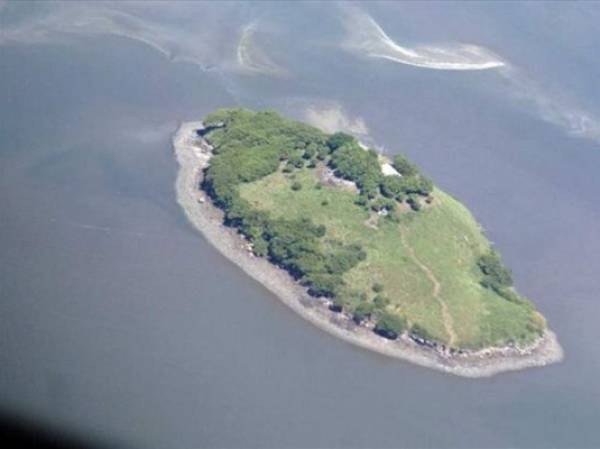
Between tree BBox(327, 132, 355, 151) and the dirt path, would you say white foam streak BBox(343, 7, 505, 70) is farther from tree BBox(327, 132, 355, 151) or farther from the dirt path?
the dirt path

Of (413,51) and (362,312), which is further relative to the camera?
(413,51)

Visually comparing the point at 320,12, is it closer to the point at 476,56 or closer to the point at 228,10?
the point at 228,10

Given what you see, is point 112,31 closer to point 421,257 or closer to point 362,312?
point 421,257

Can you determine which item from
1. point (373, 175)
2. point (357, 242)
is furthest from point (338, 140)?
point (357, 242)

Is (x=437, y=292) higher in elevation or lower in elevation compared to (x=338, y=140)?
lower

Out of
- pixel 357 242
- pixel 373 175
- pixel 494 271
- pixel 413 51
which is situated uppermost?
pixel 413 51

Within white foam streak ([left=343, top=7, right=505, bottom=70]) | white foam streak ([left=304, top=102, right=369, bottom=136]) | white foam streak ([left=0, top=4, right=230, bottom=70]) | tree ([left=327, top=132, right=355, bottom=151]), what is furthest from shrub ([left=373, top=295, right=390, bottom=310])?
white foam streak ([left=343, top=7, right=505, bottom=70])

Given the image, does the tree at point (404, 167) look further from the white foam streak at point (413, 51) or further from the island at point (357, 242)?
the white foam streak at point (413, 51)
